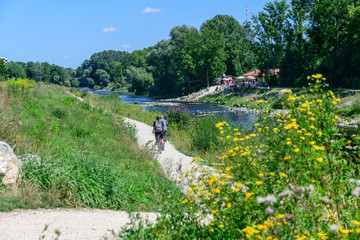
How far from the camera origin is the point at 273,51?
57.8 metres

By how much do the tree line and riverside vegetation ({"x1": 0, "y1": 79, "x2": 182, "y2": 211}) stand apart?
36553 millimetres

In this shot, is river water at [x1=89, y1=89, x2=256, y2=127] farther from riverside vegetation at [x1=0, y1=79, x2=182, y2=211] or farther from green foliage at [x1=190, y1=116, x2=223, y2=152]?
riverside vegetation at [x1=0, y1=79, x2=182, y2=211]

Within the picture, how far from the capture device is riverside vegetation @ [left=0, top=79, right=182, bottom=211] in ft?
20.7

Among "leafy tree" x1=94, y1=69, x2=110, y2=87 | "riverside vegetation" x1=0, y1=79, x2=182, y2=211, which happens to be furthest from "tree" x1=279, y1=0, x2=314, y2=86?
"leafy tree" x1=94, y1=69, x2=110, y2=87

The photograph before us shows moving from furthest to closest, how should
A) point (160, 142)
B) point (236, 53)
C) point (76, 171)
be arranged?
1. point (236, 53)
2. point (160, 142)
3. point (76, 171)

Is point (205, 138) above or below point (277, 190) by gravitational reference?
below

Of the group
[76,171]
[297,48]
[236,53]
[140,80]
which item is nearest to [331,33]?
[297,48]

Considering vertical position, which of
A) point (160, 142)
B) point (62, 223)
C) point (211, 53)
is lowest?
point (160, 142)

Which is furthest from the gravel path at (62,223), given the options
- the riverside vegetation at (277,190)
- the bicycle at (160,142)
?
the bicycle at (160,142)

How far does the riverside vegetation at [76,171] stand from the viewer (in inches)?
248

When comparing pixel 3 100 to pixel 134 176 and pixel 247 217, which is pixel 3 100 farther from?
pixel 247 217

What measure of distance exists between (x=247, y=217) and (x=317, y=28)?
1944 inches

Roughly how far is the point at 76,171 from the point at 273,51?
55.0 m

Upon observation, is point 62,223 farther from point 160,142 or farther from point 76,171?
point 160,142
